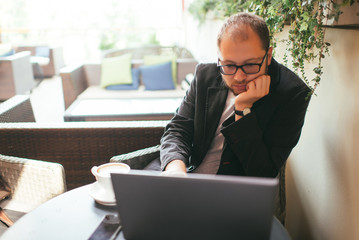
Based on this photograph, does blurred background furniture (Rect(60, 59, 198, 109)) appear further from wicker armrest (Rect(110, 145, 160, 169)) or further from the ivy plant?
the ivy plant

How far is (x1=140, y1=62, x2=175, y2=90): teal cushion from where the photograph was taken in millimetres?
4109

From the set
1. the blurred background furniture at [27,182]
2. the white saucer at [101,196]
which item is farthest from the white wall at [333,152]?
the blurred background furniture at [27,182]

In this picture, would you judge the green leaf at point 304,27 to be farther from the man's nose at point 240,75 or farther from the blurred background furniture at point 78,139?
the blurred background furniture at point 78,139

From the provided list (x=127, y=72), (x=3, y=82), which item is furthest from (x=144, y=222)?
(x=3, y=82)

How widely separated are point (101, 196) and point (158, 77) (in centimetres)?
309

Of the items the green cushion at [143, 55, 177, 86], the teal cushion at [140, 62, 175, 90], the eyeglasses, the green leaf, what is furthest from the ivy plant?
the green cushion at [143, 55, 177, 86]

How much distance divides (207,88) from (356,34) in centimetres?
62

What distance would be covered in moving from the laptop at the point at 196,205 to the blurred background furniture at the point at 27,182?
2.52 ft

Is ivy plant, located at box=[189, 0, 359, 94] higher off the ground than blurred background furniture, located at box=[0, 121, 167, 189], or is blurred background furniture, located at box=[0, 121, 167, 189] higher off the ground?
ivy plant, located at box=[189, 0, 359, 94]

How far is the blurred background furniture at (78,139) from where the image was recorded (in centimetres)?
191

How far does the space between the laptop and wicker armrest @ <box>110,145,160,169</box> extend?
26.9 inches

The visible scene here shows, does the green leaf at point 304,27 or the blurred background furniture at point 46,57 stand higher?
the green leaf at point 304,27

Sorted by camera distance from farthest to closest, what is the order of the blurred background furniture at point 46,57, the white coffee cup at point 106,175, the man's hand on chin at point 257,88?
the blurred background furniture at point 46,57 → the man's hand on chin at point 257,88 → the white coffee cup at point 106,175

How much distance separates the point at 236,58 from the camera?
117 centimetres
